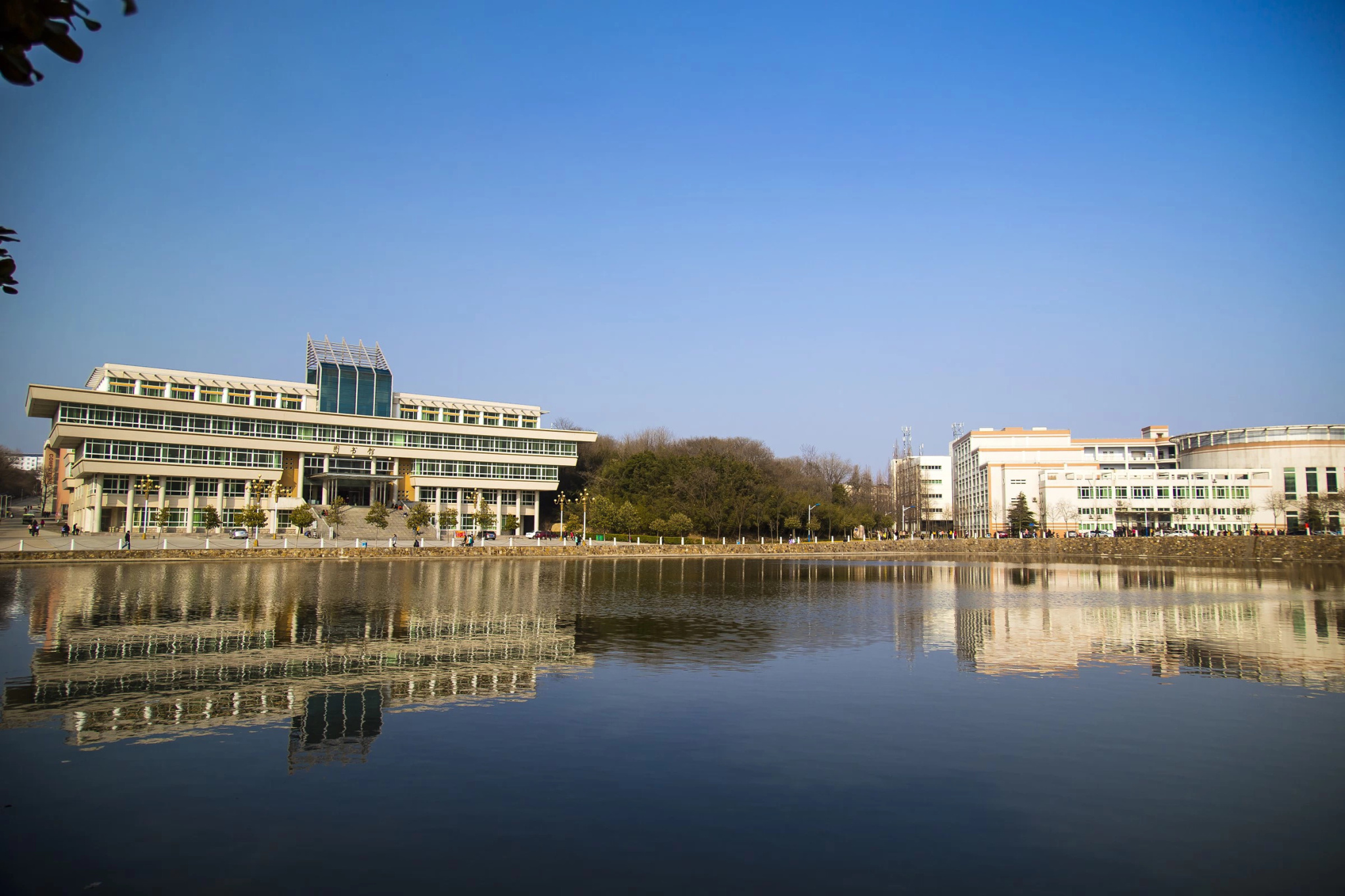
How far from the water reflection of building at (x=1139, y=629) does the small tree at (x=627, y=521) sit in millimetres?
39428

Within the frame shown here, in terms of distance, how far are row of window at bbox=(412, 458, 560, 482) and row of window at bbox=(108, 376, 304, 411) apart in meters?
13.0

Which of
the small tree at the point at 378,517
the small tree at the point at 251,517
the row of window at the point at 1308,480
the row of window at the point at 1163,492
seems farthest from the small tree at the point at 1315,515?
the small tree at the point at 251,517

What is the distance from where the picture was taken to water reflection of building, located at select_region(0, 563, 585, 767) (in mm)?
10977

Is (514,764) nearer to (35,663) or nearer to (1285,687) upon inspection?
(35,663)

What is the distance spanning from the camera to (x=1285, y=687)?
46.1 feet

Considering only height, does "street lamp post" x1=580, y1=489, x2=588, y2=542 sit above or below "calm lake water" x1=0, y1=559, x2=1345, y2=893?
above

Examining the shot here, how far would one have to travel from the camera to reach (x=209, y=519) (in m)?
61.4

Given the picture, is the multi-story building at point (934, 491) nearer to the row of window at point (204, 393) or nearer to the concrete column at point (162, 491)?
the row of window at point (204, 393)

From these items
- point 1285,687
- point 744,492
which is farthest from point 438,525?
point 1285,687

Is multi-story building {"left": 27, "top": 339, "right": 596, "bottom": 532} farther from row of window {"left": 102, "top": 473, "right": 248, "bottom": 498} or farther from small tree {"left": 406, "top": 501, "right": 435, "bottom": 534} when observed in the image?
small tree {"left": 406, "top": 501, "right": 435, "bottom": 534}

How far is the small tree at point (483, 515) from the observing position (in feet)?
248

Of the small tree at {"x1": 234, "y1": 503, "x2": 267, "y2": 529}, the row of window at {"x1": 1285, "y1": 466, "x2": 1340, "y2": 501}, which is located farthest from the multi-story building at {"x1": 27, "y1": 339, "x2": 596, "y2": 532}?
the row of window at {"x1": 1285, "y1": 466, "x2": 1340, "y2": 501}

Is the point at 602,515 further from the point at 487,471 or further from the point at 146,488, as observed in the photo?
the point at 146,488

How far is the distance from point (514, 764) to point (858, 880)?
13.7 ft
